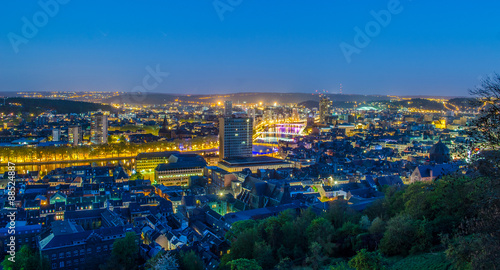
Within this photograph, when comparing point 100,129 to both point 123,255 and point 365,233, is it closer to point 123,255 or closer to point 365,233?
point 123,255

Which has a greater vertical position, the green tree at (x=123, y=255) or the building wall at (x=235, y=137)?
the building wall at (x=235, y=137)

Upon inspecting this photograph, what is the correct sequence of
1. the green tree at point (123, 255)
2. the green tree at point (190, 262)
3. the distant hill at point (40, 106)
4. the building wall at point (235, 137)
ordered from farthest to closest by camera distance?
the distant hill at point (40, 106) < the building wall at point (235, 137) < the green tree at point (123, 255) < the green tree at point (190, 262)

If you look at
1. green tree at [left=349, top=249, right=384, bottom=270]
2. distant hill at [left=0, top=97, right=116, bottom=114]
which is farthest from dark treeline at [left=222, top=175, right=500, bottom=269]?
distant hill at [left=0, top=97, right=116, bottom=114]

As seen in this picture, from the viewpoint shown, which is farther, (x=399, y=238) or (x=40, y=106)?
(x=40, y=106)

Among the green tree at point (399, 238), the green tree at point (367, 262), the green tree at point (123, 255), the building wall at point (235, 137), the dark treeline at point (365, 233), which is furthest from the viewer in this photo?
the building wall at point (235, 137)

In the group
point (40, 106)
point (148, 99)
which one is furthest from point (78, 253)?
point (148, 99)

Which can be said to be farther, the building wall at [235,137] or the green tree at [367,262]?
the building wall at [235,137]

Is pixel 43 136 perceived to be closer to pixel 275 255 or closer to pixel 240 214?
pixel 240 214

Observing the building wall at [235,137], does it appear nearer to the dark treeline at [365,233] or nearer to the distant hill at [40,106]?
the dark treeline at [365,233]

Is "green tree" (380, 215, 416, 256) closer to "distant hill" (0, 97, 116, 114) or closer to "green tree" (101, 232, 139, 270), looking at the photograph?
"green tree" (101, 232, 139, 270)

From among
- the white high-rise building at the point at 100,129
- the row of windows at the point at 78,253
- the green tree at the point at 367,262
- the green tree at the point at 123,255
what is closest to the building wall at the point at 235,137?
the row of windows at the point at 78,253
